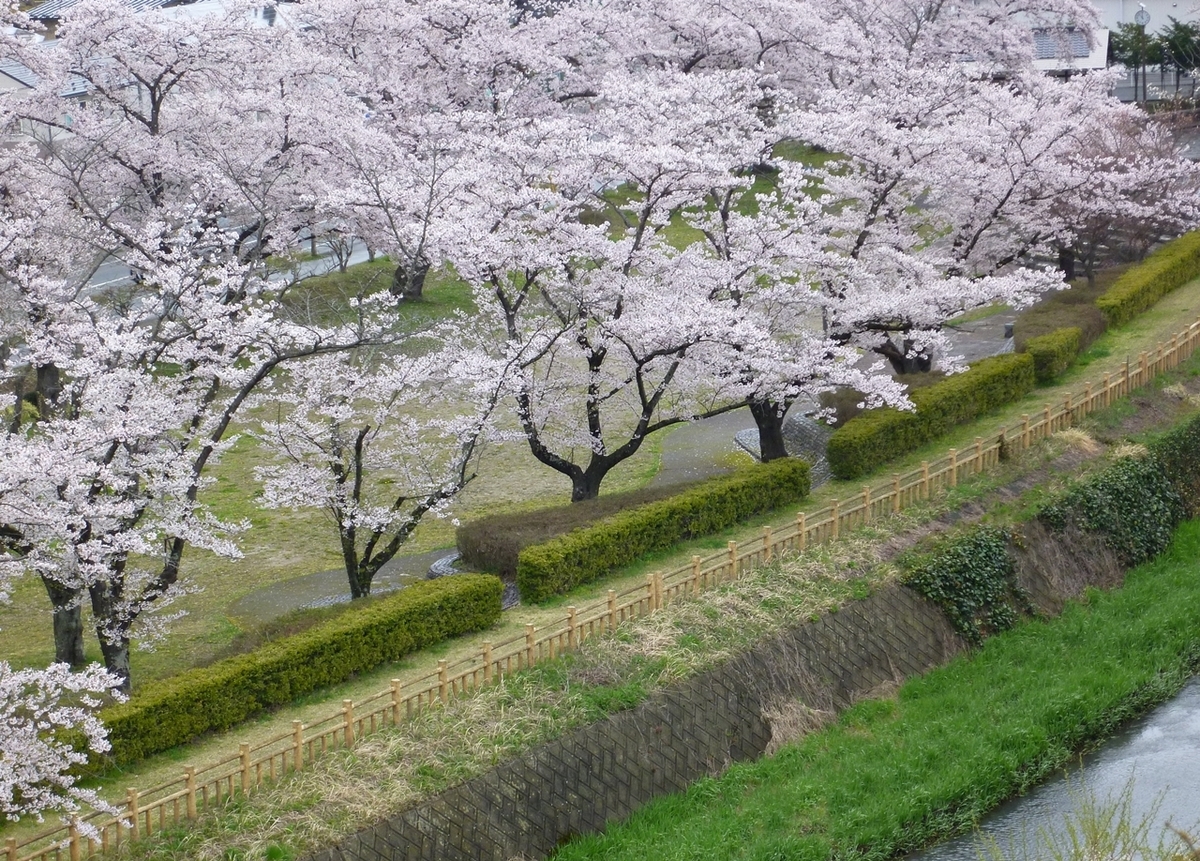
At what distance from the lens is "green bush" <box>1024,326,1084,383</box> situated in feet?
84.3

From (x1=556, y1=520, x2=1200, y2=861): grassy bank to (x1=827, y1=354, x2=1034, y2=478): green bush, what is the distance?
4.26 m

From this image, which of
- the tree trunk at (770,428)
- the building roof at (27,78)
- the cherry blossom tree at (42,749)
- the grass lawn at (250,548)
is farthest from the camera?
the building roof at (27,78)

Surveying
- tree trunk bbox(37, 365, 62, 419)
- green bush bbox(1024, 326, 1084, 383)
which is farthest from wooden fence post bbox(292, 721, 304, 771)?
green bush bbox(1024, 326, 1084, 383)

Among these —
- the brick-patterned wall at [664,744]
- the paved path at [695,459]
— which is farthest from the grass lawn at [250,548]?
the brick-patterned wall at [664,744]

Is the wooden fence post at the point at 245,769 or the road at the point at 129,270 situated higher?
the road at the point at 129,270

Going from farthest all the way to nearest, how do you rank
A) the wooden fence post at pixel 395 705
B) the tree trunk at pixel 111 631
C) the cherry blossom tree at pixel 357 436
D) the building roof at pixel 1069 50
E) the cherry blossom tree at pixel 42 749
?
the building roof at pixel 1069 50 < the cherry blossom tree at pixel 357 436 < the tree trunk at pixel 111 631 < the wooden fence post at pixel 395 705 < the cherry blossom tree at pixel 42 749

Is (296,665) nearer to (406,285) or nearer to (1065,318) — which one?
(406,285)

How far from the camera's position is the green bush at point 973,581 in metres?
18.4

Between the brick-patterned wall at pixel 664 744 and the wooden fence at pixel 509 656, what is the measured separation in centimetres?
126

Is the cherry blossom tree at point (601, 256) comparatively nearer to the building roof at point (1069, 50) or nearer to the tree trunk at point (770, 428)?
the tree trunk at point (770, 428)

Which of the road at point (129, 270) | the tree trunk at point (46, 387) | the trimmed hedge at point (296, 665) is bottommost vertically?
the trimmed hedge at point (296, 665)

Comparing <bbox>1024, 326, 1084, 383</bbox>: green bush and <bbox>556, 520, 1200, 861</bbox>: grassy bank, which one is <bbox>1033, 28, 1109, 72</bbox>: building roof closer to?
<bbox>1024, 326, 1084, 383</bbox>: green bush

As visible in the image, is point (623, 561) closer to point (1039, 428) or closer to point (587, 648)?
point (587, 648)

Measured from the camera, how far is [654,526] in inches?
739
